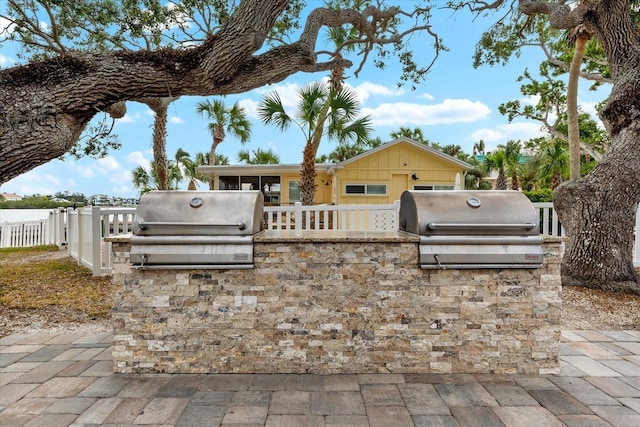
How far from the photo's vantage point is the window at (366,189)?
46.6ft

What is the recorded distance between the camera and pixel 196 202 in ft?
9.45

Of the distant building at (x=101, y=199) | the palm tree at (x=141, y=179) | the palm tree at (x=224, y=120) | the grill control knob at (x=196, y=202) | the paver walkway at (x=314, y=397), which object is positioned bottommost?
the paver walkway at (x=314, y=397)

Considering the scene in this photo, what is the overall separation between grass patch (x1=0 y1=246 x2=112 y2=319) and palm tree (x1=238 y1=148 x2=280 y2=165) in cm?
1231

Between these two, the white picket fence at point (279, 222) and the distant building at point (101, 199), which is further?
the distant building at point (101, 199)

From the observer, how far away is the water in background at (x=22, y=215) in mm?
10797

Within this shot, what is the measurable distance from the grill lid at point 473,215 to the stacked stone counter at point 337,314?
23cm

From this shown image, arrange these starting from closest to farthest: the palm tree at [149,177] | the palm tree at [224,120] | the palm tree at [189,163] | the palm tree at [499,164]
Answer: the palm tree at [224,120], the palm tree at [499,164], the palm tree at [149,177], the palm tree at [189,163]

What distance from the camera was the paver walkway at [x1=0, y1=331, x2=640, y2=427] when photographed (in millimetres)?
2219

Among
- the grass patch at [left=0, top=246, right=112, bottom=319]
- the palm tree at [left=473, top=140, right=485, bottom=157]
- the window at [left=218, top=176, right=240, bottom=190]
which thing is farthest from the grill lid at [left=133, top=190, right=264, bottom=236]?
the palm tree at [left=473, top=140, right=485, bottom=157]

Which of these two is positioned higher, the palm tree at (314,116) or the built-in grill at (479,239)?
the palm tree at (314,116)

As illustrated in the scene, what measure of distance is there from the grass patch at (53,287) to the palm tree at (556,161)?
16978 mm

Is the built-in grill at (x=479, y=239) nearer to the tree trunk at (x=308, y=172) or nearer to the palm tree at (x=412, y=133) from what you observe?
the tree trunk at (x=308, y=172)

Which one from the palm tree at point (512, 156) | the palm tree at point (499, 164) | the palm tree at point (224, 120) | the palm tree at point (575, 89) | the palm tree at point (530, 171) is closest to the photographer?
the palm tree at point (575, 89)

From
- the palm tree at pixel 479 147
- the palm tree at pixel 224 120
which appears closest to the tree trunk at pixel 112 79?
the palm tree at pixel 224 120
